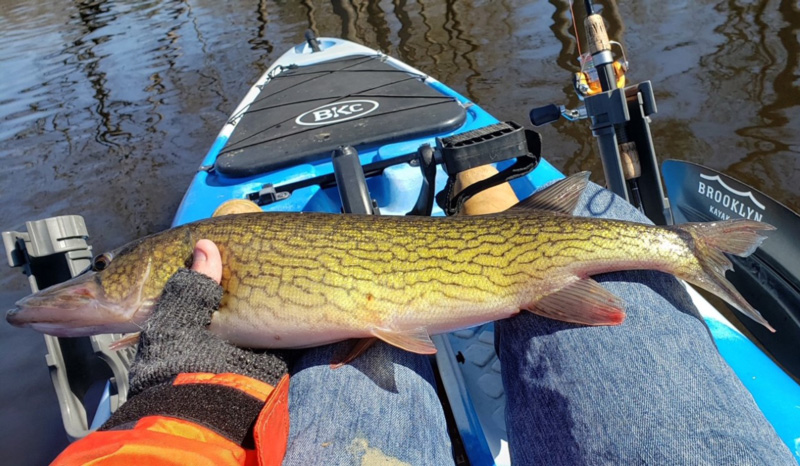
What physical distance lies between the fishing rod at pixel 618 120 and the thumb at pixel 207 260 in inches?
62.6

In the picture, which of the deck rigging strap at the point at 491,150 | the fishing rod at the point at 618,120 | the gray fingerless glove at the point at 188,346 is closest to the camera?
the gray fingerless glove at the point at 188,346

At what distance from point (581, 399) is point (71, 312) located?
1777 millimetres

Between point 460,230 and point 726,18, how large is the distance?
28.7 ft

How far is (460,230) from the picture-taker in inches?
70.8

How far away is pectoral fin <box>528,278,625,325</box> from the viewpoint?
1570mm

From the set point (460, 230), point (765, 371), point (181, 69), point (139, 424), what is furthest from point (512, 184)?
point (181, 69)

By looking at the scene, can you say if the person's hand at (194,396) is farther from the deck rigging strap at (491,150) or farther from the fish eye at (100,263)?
the deck rigging strap at (491,150)

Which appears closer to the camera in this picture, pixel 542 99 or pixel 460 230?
pixel 460 230

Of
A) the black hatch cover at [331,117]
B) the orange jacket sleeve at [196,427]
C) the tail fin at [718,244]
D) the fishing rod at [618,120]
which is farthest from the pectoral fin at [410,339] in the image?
the black hatch cover at [331,117]

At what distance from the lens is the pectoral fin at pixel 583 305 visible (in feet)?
5.15

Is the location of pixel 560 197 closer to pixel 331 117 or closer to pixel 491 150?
pixel 491 150

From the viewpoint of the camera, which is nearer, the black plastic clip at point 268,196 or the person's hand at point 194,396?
the person's hand at point 194,396

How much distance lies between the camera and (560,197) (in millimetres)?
1933

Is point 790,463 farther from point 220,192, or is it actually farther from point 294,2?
point 294,2
